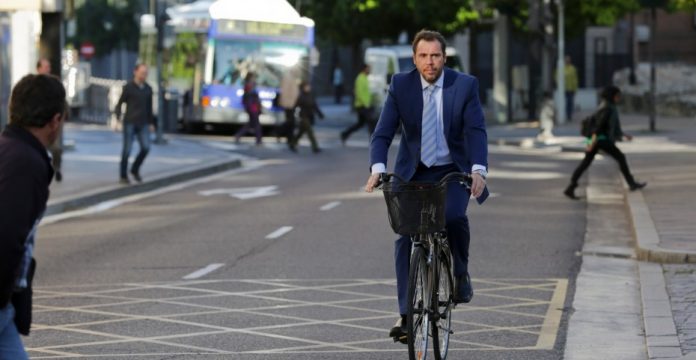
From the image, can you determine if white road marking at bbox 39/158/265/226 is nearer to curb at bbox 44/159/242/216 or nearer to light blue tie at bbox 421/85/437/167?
curb at bbox 44/159/242/216

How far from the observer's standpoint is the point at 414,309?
8.02 meters

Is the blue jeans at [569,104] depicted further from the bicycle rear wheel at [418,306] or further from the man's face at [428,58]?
the bicycle rear wheel at [418,306]

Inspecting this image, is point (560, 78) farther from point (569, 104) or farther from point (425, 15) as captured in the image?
point (425, 15)

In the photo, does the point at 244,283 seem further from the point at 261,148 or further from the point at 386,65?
the point at 386,65

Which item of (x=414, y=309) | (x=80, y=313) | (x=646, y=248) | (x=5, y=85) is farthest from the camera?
(x=5, y=85)

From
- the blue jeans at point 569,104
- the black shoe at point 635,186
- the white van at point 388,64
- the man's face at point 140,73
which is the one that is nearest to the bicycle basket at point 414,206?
the black shoe at point 635,186

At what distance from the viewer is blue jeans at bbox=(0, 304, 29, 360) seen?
215 inches

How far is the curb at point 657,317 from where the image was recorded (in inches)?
358

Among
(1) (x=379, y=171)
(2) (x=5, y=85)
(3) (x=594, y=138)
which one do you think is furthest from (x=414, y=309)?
(2) (x=5, y=85)

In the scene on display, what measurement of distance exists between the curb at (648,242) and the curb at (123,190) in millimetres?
6608

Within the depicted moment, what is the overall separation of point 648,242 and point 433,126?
6.34 m

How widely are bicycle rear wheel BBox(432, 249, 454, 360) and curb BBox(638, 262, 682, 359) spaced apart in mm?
1167

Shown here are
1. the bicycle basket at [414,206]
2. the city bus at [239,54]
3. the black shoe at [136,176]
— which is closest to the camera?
the bicycle basket at [414,206]

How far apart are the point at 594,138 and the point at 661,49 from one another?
5151cm
